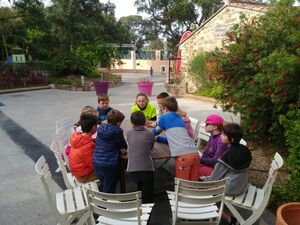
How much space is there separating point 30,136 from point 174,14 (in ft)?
79.4

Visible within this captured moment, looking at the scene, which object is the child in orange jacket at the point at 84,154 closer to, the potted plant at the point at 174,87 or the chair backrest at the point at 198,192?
the chair backrest at the point at 198,192

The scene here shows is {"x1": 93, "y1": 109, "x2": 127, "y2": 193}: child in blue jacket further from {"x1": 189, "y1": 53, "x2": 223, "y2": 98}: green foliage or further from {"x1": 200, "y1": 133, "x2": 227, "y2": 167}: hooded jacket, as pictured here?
{"x1": 189, "y1": 53, "x2": 223, "y2": 98}: green foliage

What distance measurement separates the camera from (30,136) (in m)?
7.57

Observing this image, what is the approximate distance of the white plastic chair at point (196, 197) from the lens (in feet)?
9.27

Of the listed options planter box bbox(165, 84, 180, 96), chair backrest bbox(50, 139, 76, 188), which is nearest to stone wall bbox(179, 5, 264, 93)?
planter box bbox(165, 84, 180, 96)

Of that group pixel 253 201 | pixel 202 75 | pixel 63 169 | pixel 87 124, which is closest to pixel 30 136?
pixel 63 169

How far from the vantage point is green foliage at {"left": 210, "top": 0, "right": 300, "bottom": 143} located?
4676 millimetres

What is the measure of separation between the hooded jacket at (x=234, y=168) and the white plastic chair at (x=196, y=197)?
0.37 meters

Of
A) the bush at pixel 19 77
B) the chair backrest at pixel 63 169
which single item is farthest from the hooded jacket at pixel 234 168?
the bush at pixel 19 77

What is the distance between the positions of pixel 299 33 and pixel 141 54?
28.8 metres

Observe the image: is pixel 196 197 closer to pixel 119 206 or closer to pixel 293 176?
pixel 119 206

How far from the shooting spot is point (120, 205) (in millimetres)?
2617

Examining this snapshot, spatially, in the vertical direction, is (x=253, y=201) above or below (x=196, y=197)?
below

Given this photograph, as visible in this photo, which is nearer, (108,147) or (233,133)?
(233,133)
